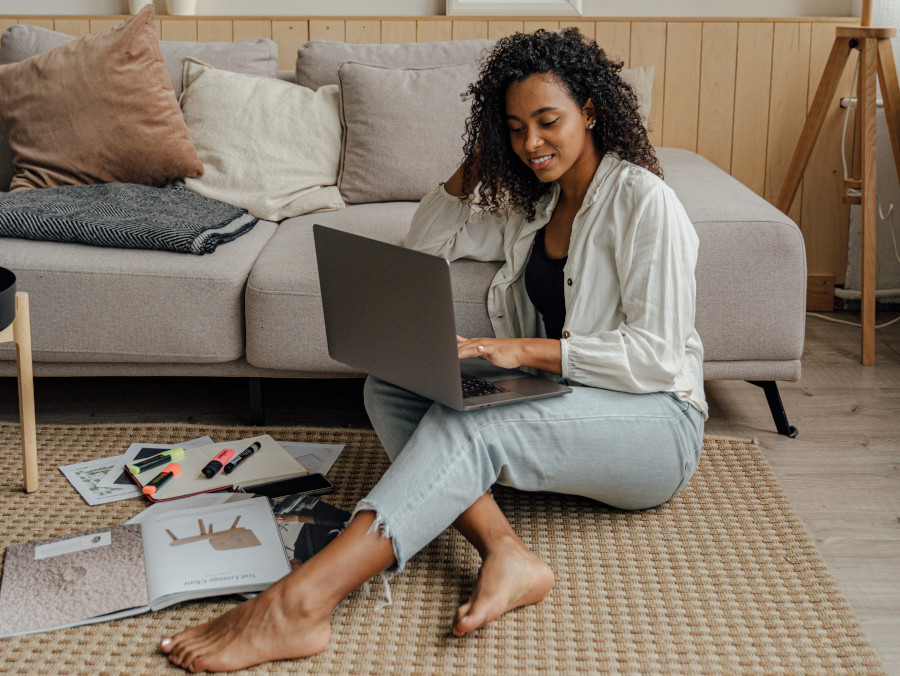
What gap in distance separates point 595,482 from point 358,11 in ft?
6.56

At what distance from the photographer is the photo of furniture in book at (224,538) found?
60.6 inches

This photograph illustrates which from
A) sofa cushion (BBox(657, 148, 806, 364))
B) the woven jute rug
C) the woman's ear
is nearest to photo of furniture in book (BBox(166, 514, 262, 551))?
the woven jute rug

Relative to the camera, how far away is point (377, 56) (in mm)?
2605

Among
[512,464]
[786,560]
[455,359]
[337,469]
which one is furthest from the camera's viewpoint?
[337,469]

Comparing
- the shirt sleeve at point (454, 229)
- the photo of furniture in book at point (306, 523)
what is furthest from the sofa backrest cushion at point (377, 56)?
the photo of furniture in book at point (306, 523)

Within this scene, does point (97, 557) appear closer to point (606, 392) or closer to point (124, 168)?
point (606, 392)

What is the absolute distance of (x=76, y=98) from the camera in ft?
7.87

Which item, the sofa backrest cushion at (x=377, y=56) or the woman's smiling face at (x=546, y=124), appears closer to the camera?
the woman's smiling face at (x=546, y=124)

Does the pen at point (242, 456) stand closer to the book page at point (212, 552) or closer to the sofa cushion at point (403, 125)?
the book page at point (212, 552)

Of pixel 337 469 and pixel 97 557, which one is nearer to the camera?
pixel 97 557

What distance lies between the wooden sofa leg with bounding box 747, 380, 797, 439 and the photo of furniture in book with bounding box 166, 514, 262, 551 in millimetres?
1195

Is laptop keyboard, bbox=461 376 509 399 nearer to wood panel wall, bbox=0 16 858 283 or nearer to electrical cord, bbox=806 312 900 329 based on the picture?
wood panel wall, bbox=0 16 858 283

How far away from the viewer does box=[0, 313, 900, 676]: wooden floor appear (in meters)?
1.64

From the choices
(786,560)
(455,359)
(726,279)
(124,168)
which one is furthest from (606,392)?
(124,168)
